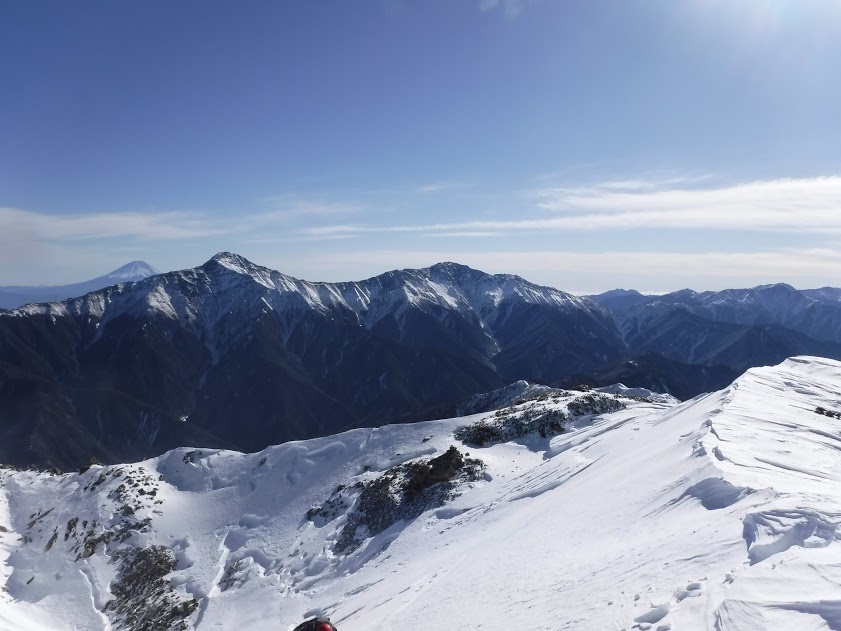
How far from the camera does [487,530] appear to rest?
2577cm

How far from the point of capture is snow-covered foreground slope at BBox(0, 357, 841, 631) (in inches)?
429

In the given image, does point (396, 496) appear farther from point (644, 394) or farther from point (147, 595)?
point (644, 394)

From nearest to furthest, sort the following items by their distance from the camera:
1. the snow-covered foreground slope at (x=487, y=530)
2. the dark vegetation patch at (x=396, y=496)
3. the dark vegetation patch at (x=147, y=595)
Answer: the snow-covered foreground slope at (x=487, y=530) → the dark vegetation patch at (x=147, y=595) → the dark vegetation patch at (x=396, y=496)

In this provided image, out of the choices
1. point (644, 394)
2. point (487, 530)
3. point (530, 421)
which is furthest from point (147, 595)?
point (644, 394)

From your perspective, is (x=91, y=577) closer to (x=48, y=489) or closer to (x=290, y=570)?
(x=290, y=570)

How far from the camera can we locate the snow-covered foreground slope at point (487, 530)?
1089 cm

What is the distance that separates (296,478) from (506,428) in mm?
21155

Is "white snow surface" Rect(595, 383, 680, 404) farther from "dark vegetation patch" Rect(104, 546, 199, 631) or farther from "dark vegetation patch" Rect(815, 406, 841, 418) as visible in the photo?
"dark vegetation patch" Rect(104, 546, 199, 631)

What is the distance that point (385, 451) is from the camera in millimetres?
50219

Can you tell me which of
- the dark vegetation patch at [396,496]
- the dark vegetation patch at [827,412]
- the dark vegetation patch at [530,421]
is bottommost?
the dark vegetation patch at [396,496]

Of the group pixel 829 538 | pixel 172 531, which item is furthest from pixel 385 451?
pixel 829 538

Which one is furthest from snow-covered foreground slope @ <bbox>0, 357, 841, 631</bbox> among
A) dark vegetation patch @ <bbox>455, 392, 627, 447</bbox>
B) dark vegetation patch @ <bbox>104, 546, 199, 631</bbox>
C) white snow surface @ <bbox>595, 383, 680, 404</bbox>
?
white snow surface @ <bbox>595, 383, 680, 404</bbox>

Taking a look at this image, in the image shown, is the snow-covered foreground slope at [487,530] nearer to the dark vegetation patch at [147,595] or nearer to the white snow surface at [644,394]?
the dark vegetation patch at [147,595]

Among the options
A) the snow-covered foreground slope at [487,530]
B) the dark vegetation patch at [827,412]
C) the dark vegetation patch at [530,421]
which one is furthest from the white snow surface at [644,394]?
the dark vegetation patch at [827,412]
